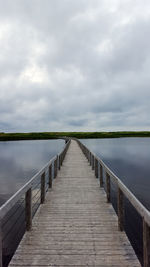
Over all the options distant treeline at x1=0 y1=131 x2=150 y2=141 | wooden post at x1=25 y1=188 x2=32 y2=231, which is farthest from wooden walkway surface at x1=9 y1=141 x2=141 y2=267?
distant treeline at x1=0 y1=131 x2=150 y2=141

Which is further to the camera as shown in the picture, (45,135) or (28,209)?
(45,135)

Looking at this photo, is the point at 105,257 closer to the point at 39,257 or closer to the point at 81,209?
the point at 39,257

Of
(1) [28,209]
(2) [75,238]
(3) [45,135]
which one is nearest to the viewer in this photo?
(2) [75,238]

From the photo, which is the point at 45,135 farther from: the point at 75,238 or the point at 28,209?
the point at 75,238

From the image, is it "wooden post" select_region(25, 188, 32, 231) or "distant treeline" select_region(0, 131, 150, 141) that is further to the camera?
"distant treeline" select_region(0, 131, 150, 141)

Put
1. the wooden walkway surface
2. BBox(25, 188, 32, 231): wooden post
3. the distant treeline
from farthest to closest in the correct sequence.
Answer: the distant treeline < BBox(25, 188, 32, 231): wooden post < the wooden walkway surface

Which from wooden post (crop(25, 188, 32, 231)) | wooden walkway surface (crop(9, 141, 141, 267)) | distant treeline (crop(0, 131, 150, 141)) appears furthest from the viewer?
distant treeline (crop(0, 131, 150, 141))

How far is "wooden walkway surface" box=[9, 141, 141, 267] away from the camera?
10.2 feet

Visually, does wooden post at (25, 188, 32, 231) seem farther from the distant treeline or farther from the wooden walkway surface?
the distant treeline

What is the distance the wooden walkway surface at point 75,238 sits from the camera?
312 centimetres

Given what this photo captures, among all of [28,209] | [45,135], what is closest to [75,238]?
[28,209]

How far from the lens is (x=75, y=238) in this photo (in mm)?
3785

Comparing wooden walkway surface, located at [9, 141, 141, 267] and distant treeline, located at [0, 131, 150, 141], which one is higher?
distant treeline, located at [0, 131, 150, 141]

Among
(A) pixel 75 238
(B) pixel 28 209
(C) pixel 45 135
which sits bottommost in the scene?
(A) pixel 75 238
